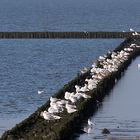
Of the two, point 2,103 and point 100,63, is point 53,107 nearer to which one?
point 2,103

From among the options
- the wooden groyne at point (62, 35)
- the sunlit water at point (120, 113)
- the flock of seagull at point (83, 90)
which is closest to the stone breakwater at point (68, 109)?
the flock of seagull at point (83, 90)

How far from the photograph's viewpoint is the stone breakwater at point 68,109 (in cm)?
2546

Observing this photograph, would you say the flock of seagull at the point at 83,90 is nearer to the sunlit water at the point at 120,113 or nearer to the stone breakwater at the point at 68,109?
the stone breakwater at the point at 68,109

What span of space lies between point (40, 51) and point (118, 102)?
32.8m

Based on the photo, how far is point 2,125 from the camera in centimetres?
3030

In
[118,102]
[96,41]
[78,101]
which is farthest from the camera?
[96,41]

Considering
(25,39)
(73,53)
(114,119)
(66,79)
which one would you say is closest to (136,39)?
(73,53)

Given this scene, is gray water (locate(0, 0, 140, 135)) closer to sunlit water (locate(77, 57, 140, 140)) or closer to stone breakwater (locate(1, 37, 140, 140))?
stone breakwater (locate(1, 37, 140, 140))

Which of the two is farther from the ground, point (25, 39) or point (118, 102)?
point (118, 102)

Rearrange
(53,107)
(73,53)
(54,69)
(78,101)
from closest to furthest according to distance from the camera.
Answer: (53,107)
(78,101)
(54,69)
(73,53)

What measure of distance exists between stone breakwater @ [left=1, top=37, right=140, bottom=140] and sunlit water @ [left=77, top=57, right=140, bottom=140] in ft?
1.21

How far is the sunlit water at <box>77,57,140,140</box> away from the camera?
27.5 meters

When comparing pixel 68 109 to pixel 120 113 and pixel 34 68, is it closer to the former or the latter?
pixel 120 113

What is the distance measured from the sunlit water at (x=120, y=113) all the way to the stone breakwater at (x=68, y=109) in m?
0.37
